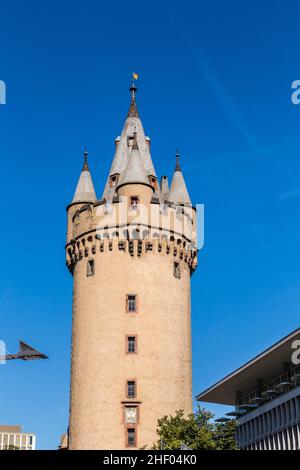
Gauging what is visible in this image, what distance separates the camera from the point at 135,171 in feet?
262

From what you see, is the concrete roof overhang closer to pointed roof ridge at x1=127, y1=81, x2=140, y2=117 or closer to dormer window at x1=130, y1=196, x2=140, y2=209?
dormer window at x1=130, y1=196, x2=140, y2=209

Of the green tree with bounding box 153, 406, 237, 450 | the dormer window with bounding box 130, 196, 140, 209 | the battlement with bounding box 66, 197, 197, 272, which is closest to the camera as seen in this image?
the green tree with bounding box 153, 406, 237, 450

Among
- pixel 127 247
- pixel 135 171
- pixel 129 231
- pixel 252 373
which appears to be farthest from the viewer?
pixel 135 171

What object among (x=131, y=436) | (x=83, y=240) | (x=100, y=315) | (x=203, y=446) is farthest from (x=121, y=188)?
(x=203, y=446)

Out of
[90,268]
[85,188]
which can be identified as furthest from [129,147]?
[90,268]

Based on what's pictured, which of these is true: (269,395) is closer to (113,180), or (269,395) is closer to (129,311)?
(129,311)

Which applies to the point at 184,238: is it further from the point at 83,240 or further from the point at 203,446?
the point at 203,446

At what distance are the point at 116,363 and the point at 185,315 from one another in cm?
789

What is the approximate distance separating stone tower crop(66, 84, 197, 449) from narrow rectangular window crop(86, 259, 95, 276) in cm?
8

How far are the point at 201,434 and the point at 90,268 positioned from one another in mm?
21151

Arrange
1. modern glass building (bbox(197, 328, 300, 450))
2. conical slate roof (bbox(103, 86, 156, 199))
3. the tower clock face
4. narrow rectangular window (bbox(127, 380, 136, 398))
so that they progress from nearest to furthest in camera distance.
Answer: modern glass building (bbox(197, 328, 300, 450)), the tower clock face, narrow rectangular window (bbox(127, 380, 136, 398)), conical slate roof (bbox(103, 86, 156, 199))

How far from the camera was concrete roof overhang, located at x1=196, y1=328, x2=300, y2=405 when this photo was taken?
226 feet

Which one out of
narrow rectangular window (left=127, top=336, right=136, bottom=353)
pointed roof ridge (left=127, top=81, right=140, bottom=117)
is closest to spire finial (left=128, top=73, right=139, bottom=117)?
pointed roof ridge (left=127, top=81, right=140, bottom=117)
